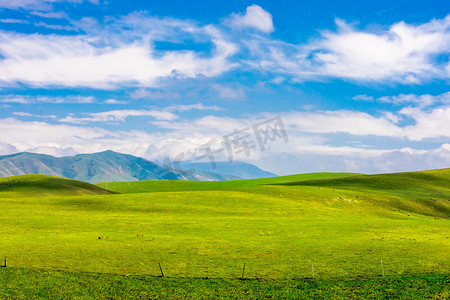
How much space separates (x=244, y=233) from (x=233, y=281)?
829 inches

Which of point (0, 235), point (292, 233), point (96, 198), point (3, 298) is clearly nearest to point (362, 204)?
point (292, 233)

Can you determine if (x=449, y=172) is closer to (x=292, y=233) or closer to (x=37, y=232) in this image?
(x=292, y=233)

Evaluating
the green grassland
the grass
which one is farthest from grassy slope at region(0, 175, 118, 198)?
the grass

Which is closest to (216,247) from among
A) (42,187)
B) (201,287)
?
(201,287)

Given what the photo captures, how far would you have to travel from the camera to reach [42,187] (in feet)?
385

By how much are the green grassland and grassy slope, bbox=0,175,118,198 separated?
40489mm

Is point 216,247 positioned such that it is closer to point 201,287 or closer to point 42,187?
point 201,287

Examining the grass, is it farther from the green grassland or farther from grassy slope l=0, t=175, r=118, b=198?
grassy slope l=0, t=175, r=118, b=198

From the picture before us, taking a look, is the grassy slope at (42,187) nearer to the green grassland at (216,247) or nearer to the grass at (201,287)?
the green grassland at (216,247)

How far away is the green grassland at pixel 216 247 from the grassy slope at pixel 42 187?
40489 mm

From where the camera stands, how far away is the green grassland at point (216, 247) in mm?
24562

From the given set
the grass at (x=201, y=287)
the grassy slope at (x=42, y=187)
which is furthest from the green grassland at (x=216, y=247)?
the grassy slope at (x=42, y=187)

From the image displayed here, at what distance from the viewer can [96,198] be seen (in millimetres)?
77562

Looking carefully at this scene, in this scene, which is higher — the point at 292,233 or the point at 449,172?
the point at 449,172
